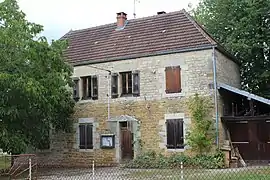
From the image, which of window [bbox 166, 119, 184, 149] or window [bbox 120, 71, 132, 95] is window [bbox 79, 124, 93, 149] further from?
window [bbox 166, 119, 184, 149]

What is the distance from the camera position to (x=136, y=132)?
2273cm

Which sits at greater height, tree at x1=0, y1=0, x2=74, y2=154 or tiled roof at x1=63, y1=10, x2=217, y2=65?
tiled roof at x1=63, y1=10, x2=217, y2=65

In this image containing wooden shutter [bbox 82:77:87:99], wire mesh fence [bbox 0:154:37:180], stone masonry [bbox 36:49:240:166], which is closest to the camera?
wire mesh fence [bbox 0:154:37:180]

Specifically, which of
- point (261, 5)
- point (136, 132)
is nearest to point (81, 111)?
→ point (136, 132)

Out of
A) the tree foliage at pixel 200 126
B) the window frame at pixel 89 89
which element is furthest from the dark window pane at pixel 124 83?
the tree foliage at pixel 200 126

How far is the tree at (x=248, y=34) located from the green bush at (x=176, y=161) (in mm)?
8287

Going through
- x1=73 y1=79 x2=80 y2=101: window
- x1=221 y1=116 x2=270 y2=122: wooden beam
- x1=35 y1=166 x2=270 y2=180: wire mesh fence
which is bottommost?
x1=35 y1=166 x2=270 y2=180: wire mesh fence

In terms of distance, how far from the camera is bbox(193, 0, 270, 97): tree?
26.0 meters

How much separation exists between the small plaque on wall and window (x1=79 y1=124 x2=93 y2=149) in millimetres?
871

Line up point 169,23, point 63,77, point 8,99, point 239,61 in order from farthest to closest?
1. point 239,61
2. point 169,23
3. point 63,77
4. point 8,99

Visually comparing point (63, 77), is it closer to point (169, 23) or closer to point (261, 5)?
point (169, 23)

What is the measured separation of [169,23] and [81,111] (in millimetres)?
7228

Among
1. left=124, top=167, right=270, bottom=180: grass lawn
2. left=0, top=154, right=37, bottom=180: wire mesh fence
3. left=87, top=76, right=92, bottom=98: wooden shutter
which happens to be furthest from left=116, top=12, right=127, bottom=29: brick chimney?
left=124, top=167, right=270, bottom=180: grass lawn

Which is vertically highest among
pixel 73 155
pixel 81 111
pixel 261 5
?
pixel 261 5
